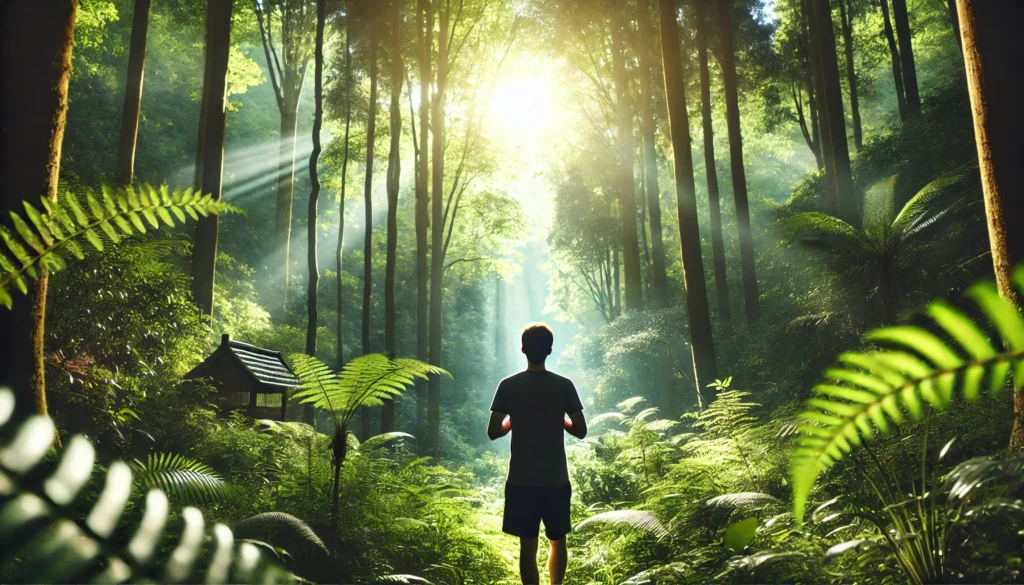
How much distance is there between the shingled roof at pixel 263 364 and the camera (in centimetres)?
984

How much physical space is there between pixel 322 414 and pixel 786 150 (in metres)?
32.0

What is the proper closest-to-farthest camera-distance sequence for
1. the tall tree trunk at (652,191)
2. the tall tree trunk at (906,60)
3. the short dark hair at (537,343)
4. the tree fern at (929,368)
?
Result: the tree fern at (929,368)
the short dark hair at (537,343)
the tall tree trunk at (906,60)
the tall tree trunk at (652,191)

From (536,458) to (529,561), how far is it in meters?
0.73

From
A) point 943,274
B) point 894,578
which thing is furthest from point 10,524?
point 943,274

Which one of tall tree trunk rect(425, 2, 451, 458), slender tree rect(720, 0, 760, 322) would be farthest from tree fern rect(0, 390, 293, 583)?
tall tree trunk rect(425, 2, 451, 458)

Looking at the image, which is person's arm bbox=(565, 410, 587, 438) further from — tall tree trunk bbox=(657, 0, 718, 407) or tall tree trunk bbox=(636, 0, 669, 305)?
tall tree trunk bbox=(636, 0, 669, 305)

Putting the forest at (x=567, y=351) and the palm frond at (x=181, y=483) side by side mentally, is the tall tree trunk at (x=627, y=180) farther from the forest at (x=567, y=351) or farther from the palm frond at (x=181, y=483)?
the palm frond at (x=181, y=483)

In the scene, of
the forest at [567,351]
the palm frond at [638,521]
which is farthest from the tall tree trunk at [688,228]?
the palm frond at [638,521]

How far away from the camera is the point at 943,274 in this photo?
823 cm

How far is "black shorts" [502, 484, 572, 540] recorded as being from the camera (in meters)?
4.42

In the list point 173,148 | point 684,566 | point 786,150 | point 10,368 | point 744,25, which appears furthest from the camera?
point 786,150

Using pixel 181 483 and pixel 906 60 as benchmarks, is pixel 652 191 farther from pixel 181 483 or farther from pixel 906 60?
pixel 181 483

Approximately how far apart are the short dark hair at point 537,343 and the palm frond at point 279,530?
6.28 feet

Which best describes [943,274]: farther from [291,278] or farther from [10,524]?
[291,278]
